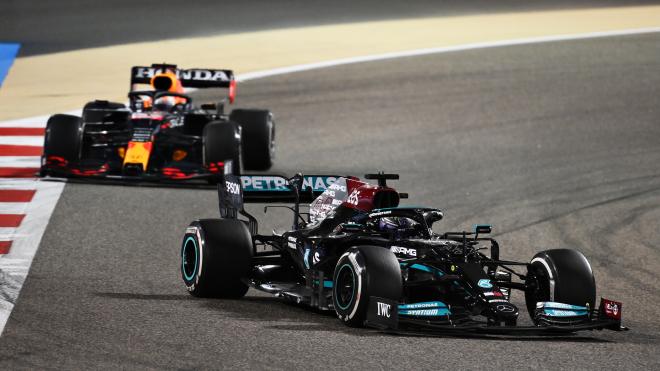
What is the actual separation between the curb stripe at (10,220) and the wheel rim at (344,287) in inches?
237

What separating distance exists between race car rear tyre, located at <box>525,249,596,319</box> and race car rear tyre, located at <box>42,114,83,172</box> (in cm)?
924

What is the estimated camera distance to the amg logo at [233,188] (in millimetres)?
13419

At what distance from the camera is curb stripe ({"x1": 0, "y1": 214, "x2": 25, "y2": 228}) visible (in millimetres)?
16312

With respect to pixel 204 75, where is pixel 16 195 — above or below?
below

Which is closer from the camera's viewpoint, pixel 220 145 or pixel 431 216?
pixel 431 216

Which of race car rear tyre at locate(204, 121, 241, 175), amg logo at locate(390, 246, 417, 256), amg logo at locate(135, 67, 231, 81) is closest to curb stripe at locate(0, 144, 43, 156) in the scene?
amg logo at locate(135, 67, 231, 81)

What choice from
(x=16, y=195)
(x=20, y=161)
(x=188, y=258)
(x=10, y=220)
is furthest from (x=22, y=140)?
(x=188, y=258)

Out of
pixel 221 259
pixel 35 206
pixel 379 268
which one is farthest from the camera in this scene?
pixel 35 206

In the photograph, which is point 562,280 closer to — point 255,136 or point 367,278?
point 367,278

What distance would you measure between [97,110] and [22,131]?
9.91ft

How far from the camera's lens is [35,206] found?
17.5 metres

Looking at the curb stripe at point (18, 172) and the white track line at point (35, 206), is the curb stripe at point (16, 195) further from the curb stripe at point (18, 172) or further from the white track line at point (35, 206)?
the curb stripe at point (18, 172)

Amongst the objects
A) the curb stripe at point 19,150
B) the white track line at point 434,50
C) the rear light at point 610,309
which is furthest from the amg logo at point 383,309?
the white track line at point 434,50

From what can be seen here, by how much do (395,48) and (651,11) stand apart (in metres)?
8.54
